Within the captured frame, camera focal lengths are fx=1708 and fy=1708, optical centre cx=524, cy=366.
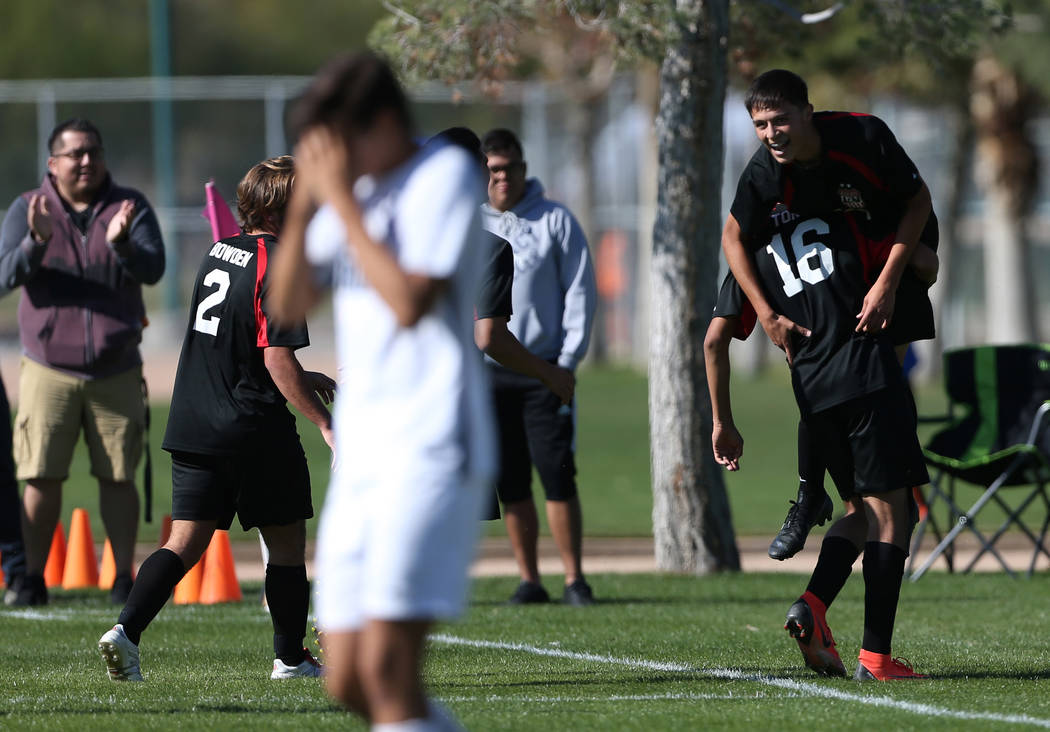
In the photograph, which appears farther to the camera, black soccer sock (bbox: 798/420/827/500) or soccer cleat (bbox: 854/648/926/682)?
black soccer sock (bbox: 798/420/827/500)

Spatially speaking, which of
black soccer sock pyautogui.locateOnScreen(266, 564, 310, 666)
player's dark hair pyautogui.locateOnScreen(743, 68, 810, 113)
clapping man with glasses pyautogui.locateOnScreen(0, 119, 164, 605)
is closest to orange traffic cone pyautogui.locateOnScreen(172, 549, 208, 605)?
clapping man with glasses pyautogui.locateOnScreen(0, 119, 164, 605)

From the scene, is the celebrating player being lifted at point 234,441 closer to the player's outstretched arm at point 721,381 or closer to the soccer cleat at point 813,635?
the player's outstretched arm at point 721,381

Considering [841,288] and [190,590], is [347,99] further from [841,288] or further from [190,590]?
[190,590]

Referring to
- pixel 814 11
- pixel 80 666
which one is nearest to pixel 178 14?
pixel 814 11

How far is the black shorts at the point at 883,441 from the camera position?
6.17 metres

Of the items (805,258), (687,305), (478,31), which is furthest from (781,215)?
(478,31)

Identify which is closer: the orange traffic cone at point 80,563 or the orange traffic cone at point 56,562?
the orange traffic cone at point 80,563

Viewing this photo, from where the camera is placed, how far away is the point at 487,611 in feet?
29.0

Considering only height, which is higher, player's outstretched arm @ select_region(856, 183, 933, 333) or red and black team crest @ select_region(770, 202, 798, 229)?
red and black team crest @ select_region(770, 202, 798, 229)

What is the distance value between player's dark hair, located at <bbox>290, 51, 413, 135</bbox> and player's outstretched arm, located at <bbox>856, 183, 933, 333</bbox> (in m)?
2.82

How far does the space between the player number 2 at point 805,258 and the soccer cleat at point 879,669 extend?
1.37 metres

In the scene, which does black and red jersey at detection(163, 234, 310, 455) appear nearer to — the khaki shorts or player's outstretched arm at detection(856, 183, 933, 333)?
player's outstretched arm at detection(856, 183, 933, 333)

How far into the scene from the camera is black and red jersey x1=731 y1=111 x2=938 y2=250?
6.23m

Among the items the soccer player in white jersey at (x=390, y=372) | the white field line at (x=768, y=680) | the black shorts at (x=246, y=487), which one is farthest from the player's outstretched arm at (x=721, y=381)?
the soccer player in white jersey at (x=390, y=372)
